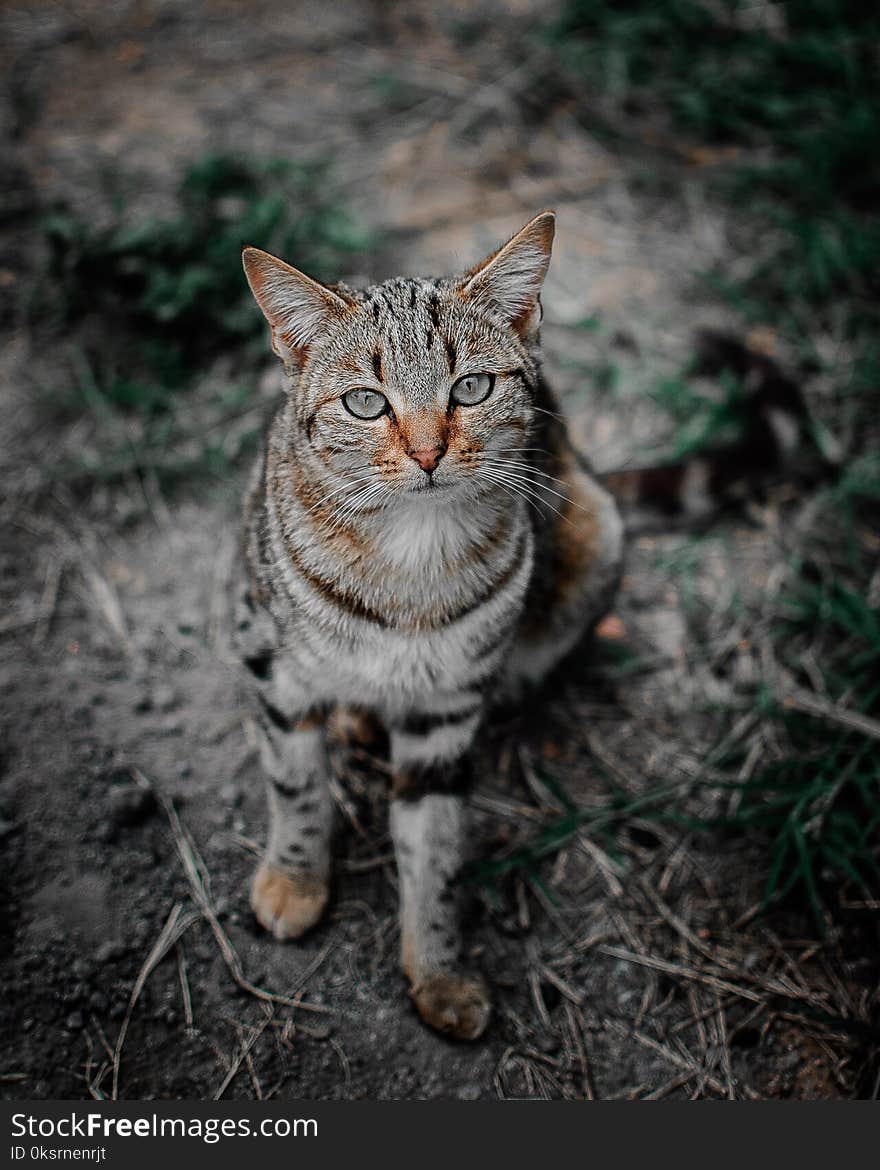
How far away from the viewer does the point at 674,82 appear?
423 cm

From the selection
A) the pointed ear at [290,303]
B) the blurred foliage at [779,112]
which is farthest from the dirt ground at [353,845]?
the pointed ear at [290,303]

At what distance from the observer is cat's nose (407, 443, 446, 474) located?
1635 mm

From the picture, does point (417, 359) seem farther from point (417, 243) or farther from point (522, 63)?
point (522, 63)

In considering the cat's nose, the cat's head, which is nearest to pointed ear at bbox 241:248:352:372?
the cat's head

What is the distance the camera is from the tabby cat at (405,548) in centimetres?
170

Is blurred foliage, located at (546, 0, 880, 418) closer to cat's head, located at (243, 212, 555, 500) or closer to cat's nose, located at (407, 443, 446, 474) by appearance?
Result: cat's head, located at (243, 212, 555, 500)

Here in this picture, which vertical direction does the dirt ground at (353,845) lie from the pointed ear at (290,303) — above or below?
below

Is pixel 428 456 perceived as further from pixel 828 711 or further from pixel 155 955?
pixel 828 711

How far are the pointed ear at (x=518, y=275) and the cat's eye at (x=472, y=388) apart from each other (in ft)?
0.50

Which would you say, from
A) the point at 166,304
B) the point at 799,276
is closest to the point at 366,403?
the point at 166,304

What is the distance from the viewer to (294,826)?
217 cm

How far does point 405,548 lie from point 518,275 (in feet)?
1.88

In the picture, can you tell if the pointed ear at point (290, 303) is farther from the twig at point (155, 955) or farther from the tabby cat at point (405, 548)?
the twig at point (155, 955)

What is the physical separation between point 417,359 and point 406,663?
24.4 inches
